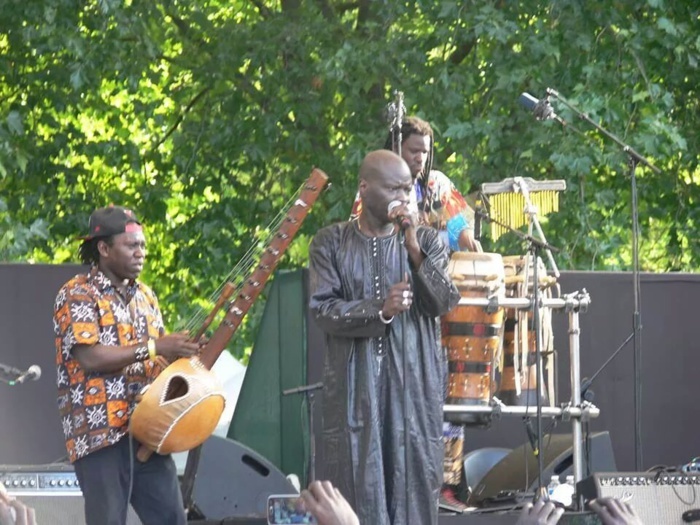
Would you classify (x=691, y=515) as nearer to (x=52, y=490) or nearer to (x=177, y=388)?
(x=177, y=388)

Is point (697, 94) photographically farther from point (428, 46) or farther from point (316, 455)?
point (316, 455)

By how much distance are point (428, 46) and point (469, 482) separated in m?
4.33

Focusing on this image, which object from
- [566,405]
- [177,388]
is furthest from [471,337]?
[177,388]

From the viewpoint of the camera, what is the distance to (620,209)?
1241cm

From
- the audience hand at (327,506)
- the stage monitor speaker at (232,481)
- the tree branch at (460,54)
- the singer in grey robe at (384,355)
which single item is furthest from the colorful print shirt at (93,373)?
the tree branch at (460,54)

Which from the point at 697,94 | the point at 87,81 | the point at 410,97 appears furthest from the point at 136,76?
the point at 697,94

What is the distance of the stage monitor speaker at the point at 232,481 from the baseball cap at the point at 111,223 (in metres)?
1.65

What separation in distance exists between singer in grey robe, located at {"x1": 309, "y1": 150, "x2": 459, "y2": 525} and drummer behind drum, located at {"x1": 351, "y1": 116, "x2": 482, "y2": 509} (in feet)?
3.58

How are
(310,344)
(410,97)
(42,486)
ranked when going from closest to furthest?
(42,486) → (310,344) → (410,97)

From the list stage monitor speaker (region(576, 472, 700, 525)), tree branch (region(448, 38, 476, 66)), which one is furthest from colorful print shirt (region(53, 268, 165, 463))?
tree branch (region(448, 38, 476, 66))

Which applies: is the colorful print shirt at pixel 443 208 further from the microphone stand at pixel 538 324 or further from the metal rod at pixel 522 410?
the metal rod at pixel 522 410

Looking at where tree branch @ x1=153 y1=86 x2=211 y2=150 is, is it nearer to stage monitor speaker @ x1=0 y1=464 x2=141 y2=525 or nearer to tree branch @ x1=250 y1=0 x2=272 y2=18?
tree branch @ x1=250 y1=0 x2=272 y2=18

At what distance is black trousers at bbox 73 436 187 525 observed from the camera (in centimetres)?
659

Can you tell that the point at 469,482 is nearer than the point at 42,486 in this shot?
No
